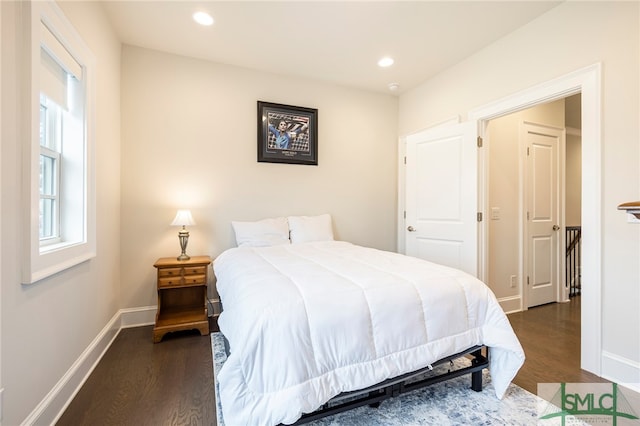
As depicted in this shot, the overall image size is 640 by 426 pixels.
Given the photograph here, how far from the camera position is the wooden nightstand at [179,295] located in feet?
8.24

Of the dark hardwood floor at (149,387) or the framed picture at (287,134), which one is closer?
the dark hardwood floor at (149,387)

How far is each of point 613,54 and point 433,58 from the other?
1.49 meters

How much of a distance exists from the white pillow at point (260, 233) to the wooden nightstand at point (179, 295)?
1.41 ft

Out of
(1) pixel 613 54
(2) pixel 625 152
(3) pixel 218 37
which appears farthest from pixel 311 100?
(2) pixel 625 152

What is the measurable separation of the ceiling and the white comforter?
206 cm

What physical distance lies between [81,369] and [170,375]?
537 mm

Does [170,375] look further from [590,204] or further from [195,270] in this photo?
[590,204]

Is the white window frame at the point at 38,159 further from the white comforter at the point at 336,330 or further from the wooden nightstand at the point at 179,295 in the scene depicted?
the white comforter at the point at 336,330

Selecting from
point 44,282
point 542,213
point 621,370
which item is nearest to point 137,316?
point 44,282

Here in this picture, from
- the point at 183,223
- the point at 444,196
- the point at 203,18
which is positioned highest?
the point at 203,18

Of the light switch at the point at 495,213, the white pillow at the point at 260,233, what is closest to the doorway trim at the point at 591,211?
the light switch at the point at 495,213

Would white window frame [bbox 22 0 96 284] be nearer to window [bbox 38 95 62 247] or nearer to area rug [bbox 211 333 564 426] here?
window [bbox 38 95 62 247]

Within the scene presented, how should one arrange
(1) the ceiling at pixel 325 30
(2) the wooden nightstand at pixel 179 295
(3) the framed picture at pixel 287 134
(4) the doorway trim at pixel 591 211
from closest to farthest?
(4) the doorway trim at pixel 591 211 < (1) the ceiling at pixel 325 30 < (2) the wooden nightstand at pixel 179 295 < (3) the framed picture at pixel 287 134

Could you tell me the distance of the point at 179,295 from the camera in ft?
9.51
